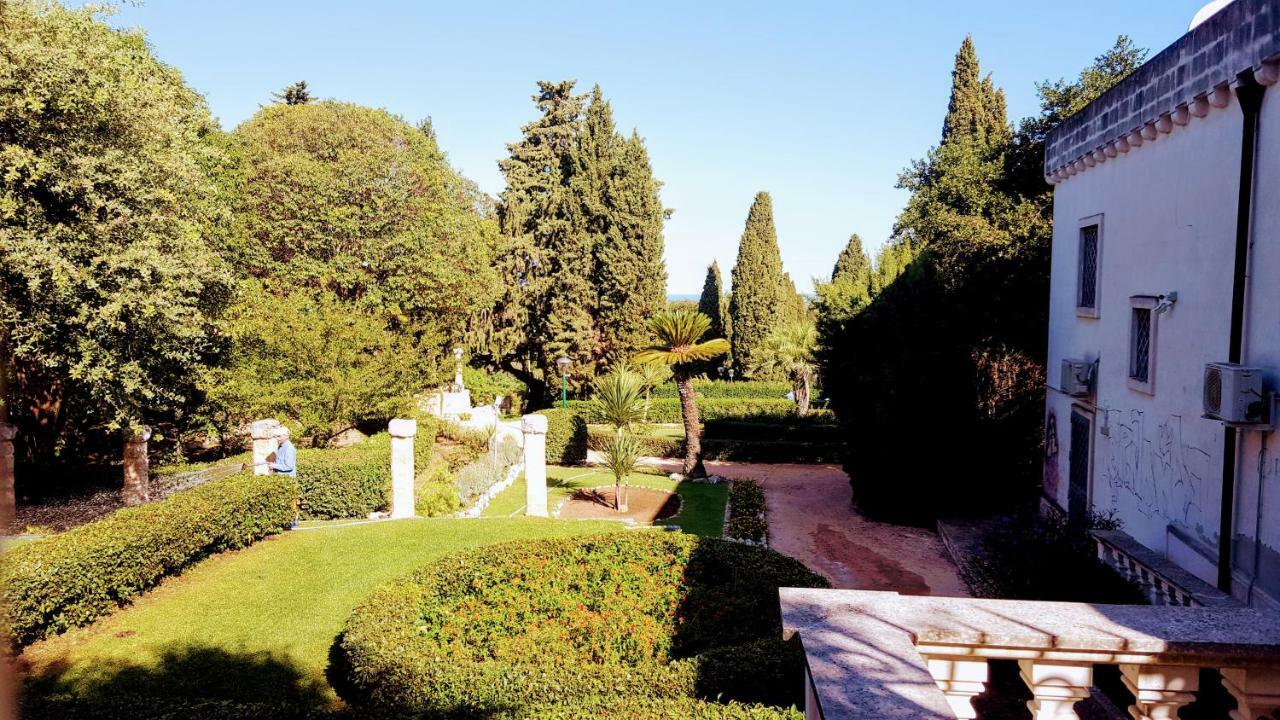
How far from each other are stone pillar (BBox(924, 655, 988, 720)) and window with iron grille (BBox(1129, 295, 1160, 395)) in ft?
26.5

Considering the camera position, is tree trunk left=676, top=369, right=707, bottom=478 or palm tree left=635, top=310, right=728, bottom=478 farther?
tree trunk left=676, top=369, right=707, bottom=478

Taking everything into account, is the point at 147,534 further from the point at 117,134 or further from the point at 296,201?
the point at 296,201

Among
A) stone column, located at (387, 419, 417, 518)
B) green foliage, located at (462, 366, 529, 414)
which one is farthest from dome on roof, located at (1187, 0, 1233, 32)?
green foliage, located at (462, 366, 529, 414)

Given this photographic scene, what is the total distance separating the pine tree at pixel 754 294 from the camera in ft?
144

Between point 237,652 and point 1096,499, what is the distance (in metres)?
11.8

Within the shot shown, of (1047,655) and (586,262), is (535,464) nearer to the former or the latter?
(1047,655)

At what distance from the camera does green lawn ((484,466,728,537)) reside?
17344 mm

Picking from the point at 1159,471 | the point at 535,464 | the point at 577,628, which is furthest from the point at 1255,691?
the point at 535,464

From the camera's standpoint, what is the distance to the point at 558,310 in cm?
3572

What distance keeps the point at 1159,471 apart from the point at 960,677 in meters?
7.81

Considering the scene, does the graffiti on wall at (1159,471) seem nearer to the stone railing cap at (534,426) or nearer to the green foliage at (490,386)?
the stone railing cap at (534,426)

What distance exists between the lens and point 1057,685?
323 centimetres

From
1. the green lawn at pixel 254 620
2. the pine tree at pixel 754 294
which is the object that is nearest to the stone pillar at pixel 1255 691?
the green lawn at pixel 254 620

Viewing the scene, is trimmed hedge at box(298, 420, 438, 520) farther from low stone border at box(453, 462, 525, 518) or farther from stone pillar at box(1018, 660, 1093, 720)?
stone pillar at box(1018, 660, 1093, 720)
